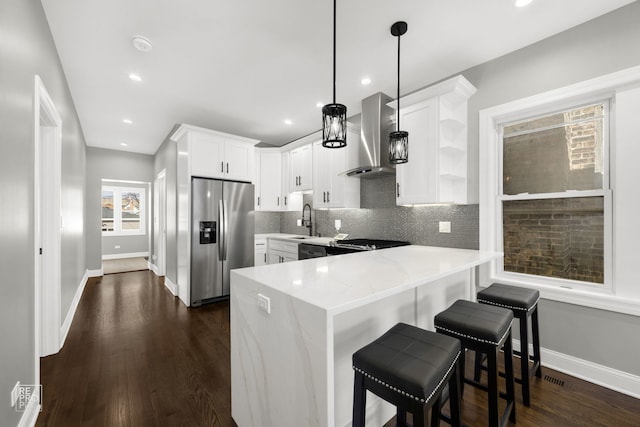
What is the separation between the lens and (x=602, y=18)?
202cm

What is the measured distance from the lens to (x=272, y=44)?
235cm

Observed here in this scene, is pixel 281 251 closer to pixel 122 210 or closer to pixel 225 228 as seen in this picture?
pixel 225 228

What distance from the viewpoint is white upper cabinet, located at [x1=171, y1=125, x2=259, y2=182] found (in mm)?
3838

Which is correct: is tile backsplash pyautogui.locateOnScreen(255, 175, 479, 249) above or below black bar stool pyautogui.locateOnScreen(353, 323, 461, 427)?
above

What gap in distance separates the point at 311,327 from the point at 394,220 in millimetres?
2574

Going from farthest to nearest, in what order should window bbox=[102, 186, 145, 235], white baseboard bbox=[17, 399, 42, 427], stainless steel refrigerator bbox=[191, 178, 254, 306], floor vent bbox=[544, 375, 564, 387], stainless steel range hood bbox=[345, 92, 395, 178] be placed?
window bbox=[102, 186, 145, 235] → stainless steel refrigerator bbox=[191, 178, 254, 306] → stainless steel range hood bbox=[345, 92, 395, 178] → floor vent bbox=[544, 375, 564, 387] → white baseboard bbox=[17, 399, 42, 427]

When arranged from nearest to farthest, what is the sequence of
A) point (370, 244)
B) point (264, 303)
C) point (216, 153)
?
point (264, 303)
point (370, 244)
point (216, 153)

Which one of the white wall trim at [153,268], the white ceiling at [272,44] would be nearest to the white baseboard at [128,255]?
the white wall trim at [153,268]

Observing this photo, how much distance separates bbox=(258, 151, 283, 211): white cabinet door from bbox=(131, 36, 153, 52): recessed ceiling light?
2.74 metres

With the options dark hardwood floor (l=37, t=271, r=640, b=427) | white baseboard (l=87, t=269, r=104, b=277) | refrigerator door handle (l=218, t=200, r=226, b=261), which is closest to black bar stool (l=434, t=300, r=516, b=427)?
dark hardwood floor (l=37, t=271, r=640, b=427)

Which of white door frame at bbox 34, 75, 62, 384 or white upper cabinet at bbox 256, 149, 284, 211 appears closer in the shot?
white door frame at bbox 34, 75, 62, 384

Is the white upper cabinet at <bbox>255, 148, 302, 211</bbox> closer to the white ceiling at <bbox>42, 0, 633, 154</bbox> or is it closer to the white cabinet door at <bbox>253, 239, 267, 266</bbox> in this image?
the white cabinet door at <bbox>253, 239, 267, 266</bbox>

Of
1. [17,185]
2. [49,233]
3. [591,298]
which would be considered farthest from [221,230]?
[591,298]

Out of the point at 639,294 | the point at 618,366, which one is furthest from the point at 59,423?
the point at 639,294
